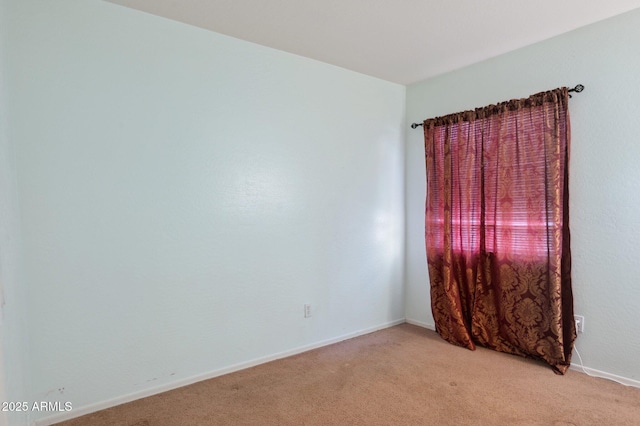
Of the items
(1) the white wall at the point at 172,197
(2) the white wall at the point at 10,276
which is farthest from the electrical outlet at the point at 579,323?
(2) the white wall at the point at 10,276

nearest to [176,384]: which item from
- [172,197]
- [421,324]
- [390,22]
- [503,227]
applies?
[172,197]

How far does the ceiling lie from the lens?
2223 mm

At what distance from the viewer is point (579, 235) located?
260 centimetres

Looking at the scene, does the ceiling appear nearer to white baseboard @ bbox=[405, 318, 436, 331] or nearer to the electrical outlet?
the electrical outlet

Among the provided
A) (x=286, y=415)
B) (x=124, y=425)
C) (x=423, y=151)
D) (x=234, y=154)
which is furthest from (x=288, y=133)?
(x=124, y=425)

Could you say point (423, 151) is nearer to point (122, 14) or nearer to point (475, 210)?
point (475, 210)

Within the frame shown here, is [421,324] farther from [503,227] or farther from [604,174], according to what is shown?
[604,174]

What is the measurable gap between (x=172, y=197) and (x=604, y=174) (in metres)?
2.93

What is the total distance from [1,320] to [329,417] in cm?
161

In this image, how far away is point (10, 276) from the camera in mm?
1560

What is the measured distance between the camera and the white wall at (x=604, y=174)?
237 cm

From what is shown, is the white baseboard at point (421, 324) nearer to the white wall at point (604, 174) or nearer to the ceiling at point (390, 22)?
the white wall at point (604, 174)

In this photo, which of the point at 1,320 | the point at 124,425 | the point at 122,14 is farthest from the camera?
the point at 122,14

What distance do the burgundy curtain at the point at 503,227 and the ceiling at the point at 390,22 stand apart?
18.9 inches
